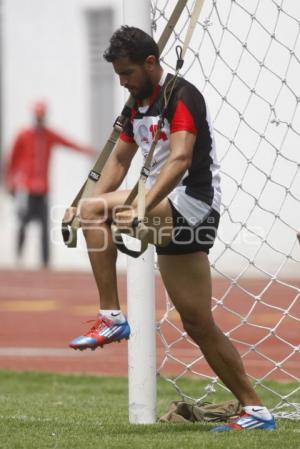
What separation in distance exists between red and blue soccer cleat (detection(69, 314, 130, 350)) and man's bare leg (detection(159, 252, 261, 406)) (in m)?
0.37

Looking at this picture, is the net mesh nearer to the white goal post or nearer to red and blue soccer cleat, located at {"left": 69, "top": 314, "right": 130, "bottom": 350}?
the white goal post

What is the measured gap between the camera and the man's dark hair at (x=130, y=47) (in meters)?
6.51

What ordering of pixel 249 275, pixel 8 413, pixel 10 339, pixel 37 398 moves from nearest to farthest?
1. pixel 8 413
2. pixel 37 398
3. pixel 10 339
4. pixel 249 275

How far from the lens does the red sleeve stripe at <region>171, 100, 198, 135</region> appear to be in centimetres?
648

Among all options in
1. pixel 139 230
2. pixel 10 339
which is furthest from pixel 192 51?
pixel 10 339

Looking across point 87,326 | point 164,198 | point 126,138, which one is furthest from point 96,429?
point 87,326

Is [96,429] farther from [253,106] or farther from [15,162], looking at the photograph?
[15,162]

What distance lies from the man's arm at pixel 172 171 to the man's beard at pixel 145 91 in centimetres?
34

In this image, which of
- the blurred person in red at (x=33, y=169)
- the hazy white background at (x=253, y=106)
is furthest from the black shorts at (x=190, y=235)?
the blurred person in red at (x=33, y=169)

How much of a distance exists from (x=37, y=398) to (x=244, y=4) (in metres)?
2.97

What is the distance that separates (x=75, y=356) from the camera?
39.3 feet

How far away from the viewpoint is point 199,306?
6.84 metres

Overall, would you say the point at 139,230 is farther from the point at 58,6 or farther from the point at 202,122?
the point at 58,6

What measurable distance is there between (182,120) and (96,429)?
170cm
